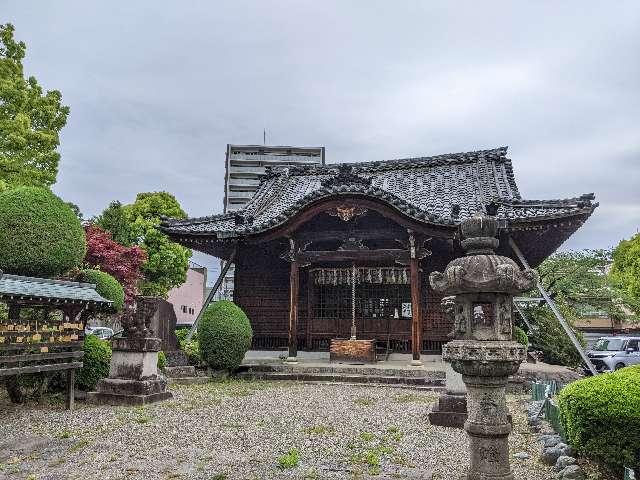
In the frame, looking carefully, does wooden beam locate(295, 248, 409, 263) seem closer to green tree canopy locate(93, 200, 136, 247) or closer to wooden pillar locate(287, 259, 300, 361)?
wooden pillar locate(287, 259, 300, 361)

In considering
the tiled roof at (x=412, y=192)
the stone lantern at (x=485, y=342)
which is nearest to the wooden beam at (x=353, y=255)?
the tiled roof at (x=412, y=192)

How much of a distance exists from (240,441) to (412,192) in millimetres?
13685

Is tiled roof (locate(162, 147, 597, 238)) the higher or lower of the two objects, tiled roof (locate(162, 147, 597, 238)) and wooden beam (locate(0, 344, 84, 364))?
the higher

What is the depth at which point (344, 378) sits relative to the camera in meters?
13.4

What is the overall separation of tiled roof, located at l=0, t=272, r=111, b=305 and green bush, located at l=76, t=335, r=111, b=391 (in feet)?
3.78

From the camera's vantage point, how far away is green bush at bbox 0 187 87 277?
1048 centimetres

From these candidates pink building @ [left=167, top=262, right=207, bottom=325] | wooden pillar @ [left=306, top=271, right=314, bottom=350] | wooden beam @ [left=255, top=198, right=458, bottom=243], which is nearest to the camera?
wooden beam @ [left=255, top=198, right=458, bottom=243]

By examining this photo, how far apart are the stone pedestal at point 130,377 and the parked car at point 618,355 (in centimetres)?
1593

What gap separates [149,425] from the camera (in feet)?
25.8

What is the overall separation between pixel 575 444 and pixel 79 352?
8.42m

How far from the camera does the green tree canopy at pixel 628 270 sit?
3023 centimetres

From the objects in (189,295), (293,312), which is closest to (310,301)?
(293,312)

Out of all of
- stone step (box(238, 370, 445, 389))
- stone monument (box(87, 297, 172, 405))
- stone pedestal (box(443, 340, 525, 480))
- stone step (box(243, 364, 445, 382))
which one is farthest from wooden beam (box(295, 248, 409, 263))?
stone pedestal (box(443, 340, 525, 480))

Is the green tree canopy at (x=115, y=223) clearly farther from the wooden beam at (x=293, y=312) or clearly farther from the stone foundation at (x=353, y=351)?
the stone foundation at (x=353, y=351)
